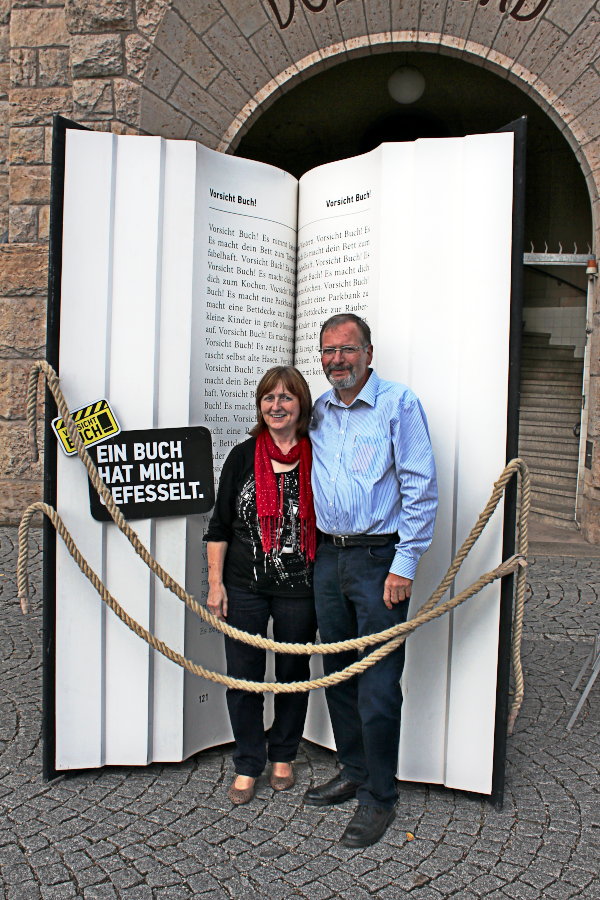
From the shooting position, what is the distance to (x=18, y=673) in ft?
13.3

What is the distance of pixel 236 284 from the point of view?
305 cm

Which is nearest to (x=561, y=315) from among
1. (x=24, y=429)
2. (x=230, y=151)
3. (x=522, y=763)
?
(x=230, y=151)

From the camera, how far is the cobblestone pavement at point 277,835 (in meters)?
2.34

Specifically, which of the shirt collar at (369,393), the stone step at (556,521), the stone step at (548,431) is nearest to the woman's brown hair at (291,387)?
the shirt collar at (369,393)

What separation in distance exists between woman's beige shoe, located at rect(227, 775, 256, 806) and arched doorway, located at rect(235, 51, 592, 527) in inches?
232

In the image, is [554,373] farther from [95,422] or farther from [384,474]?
[95,422]

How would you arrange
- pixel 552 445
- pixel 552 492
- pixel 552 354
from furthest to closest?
pixel 552 354 < pixel 552 445 < pixel 552 492

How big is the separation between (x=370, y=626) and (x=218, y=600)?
58cm

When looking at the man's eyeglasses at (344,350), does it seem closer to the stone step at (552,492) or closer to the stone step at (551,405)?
the stone step at (552,492)

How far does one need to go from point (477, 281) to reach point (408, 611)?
3.98 feet

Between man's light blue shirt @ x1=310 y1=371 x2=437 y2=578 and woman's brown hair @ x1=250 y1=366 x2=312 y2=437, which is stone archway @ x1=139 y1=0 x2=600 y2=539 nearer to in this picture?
woman's brown hair @ x1=250 y1=366 x2=312 y2=437

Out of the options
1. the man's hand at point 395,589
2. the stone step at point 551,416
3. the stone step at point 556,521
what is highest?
the stone step at point 551,416

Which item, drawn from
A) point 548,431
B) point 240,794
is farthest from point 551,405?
point 240,794

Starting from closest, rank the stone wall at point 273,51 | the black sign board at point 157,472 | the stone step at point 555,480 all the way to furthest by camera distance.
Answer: the black sign board at point 157,472 → the stone wall at point 273,51 → the stone step at point 555,480
